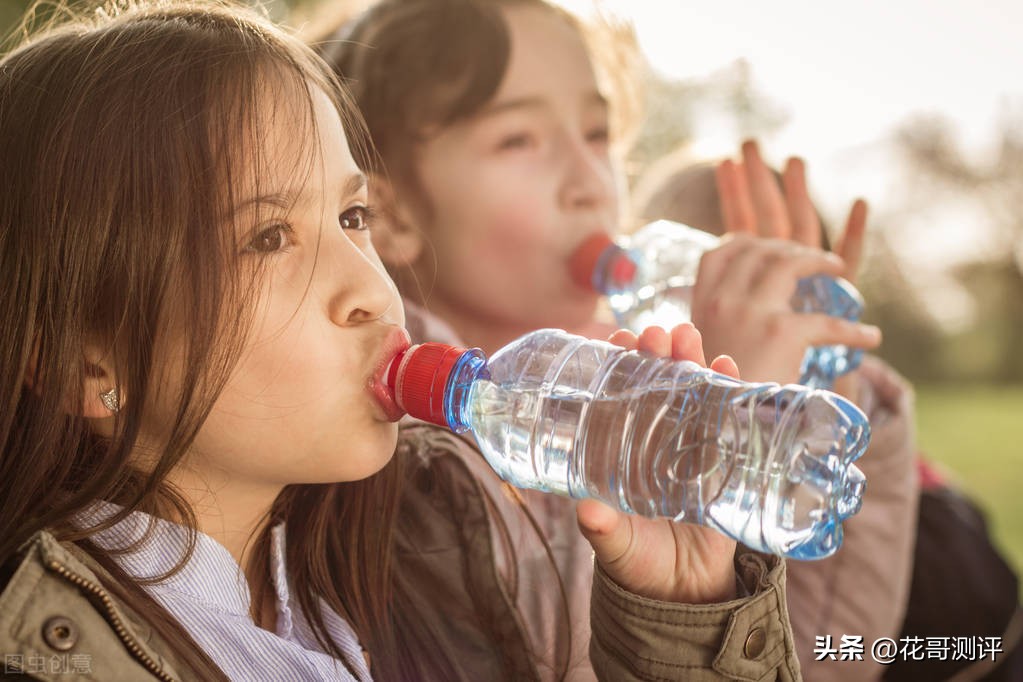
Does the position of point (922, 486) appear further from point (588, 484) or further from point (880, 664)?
point (588, 484)

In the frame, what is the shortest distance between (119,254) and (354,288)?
0.23 m

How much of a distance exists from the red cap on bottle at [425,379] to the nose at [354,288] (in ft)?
0.20

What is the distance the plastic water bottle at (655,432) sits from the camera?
0.95 metres

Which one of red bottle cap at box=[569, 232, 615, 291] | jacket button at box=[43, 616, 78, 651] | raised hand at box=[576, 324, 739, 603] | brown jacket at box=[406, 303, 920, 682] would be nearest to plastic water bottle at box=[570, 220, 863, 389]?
red bottle cap at box=[569, 232, 615, 291]

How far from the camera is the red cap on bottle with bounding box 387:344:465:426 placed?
1034 millimetres

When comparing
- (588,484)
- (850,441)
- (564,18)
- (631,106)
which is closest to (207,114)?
(588,484)

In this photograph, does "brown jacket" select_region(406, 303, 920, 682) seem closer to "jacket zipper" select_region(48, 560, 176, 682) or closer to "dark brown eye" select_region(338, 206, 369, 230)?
"dark brown eye" select_region(338, 206, 369, 230)

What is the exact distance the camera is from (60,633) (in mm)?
897

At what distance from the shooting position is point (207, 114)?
102 centimetres

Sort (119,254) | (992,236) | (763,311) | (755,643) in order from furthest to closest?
(992,236) → (763,311) → (755,643) → (119,254)

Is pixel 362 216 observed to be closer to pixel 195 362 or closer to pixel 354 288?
pixel 354 288

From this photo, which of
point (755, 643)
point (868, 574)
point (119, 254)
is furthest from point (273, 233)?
point (868, 574)

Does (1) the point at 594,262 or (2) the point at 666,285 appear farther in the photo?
(2) the point at 666,285

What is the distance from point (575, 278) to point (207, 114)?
859mm
